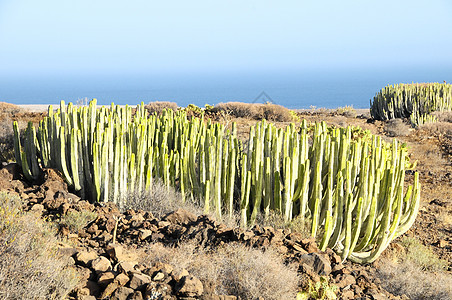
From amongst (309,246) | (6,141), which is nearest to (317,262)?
(309,246)

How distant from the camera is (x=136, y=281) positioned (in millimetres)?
3795

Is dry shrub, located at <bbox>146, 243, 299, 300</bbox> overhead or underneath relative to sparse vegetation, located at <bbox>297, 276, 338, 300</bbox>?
overhead

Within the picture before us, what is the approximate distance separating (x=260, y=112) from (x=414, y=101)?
622 centimetres

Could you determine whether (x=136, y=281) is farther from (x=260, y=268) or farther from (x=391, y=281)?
(x=391, y=281)

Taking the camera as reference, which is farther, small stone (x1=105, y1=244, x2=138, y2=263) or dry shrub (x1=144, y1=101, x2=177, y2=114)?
dry shrub (x1=144, y1=101, x2=177, y2=114)

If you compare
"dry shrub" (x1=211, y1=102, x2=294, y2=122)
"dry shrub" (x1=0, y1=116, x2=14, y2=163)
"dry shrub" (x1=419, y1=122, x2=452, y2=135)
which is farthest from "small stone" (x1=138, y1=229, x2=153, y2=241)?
"dry shrub" (x1=419, y1=122, x2=452, y2=135)

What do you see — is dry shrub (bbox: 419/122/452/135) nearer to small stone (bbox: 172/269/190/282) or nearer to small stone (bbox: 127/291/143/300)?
small stone (bbox: 172/269/190/282)

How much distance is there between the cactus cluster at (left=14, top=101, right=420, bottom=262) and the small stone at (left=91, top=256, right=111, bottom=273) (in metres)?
2.39

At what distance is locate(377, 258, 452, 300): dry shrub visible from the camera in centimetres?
519

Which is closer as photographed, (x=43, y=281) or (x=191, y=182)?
(x=43, y=281)

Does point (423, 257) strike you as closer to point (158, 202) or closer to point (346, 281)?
point (346, 281)

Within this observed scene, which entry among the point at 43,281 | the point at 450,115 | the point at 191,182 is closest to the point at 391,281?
the point at 191,182

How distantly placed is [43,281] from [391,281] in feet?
12.0

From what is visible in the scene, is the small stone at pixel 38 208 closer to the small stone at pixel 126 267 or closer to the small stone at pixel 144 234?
the small stone at pixel 144 234
